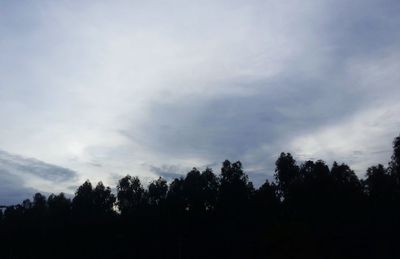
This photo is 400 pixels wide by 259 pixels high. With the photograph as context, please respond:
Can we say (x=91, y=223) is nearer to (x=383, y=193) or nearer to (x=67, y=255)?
(x=67, y=255)

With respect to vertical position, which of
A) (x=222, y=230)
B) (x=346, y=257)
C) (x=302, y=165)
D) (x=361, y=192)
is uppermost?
(x=302, y=165)

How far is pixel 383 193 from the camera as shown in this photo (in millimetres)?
88688

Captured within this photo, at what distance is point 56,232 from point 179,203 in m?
30.3

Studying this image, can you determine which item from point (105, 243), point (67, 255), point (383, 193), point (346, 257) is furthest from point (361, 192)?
point (67, 255)

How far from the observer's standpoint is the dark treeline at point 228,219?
2995 inches

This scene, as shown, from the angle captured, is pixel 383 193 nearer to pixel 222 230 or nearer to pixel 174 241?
pixel 222 230

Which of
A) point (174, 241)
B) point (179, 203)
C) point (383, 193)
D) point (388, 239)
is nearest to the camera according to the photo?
point (388, 239)

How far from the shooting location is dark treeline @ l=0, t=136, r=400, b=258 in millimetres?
76062

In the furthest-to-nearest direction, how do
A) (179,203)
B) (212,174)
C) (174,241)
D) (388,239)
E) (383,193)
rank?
(212,174)
(179,203)
(174,241)
(383,193)
(388,239)

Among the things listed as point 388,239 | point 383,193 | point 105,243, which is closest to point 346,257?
point 388,239

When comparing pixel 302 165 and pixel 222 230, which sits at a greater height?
pixel 302 165

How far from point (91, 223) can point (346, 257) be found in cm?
6067

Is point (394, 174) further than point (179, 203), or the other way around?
point (179, 203)

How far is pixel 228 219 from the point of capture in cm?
9769
